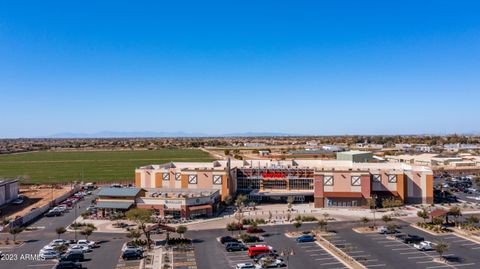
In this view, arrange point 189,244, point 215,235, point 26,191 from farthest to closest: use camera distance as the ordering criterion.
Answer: point 26,191 < point 215,235 < point 189,244

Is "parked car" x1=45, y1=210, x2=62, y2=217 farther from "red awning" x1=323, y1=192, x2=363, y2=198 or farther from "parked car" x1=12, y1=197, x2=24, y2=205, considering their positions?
"red awning" x1=323, y1=192, x2=363, y2=198

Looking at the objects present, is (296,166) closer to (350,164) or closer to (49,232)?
(350,164)

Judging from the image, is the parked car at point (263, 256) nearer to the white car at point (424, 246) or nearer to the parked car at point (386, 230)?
the white car at point (424, 246)

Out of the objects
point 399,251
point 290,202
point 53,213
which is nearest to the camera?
point 399,251

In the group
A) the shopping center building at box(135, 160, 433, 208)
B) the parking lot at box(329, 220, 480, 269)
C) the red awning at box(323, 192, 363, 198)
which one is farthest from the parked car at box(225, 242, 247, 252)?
the red awning at box(323, 192, 363, 198)

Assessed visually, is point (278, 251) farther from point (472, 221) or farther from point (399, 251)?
point (472, 221)

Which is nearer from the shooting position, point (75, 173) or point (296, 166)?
point (296, 166)

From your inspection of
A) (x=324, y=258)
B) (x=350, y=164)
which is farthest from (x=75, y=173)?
(x=324, y=258)

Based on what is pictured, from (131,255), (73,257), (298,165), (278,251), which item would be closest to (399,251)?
(278,251)
